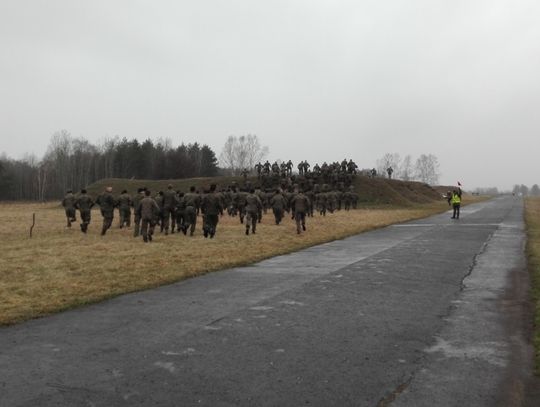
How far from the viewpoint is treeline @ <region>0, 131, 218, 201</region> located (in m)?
86.5

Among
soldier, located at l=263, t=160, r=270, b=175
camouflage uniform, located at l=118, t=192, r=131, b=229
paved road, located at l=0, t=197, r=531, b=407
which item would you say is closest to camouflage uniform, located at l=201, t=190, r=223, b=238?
camouflage uniform, located at l=118, t=192, r=131, b=229

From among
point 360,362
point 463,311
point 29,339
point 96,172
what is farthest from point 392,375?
point 96,172

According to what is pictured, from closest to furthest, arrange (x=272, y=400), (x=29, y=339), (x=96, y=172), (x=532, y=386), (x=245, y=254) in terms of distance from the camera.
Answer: (x=272, y=400) < (x=532, y=386) < (x=29, y=339) < (x=245, y=254) < (x=96, y=172)

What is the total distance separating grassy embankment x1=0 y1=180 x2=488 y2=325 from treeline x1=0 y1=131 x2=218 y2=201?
63.7m

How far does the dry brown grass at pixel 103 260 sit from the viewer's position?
30.4 ft

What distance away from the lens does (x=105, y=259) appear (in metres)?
13.7

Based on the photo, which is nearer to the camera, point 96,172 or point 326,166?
point 326,166

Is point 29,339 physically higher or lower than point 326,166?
lower

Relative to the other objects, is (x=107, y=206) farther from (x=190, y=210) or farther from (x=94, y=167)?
(x=94, y=167)

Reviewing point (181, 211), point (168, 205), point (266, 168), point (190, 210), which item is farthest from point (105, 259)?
point (266, 168)

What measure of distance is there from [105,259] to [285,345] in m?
8.74

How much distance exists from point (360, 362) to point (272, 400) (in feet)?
4.59

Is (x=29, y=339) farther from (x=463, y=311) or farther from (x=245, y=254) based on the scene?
(x=245, y=254)

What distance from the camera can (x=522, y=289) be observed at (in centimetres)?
970
